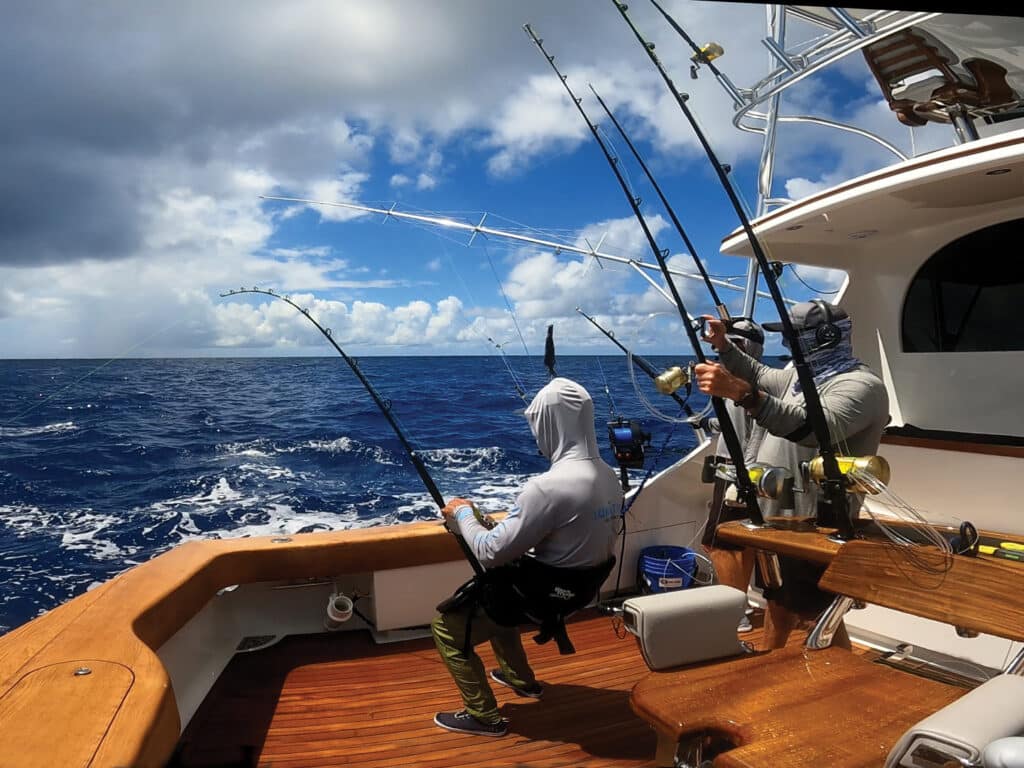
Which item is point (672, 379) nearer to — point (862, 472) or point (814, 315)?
point (814, 315)

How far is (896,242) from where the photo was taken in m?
3.77

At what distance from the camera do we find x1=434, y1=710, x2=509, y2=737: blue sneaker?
2.31 meters

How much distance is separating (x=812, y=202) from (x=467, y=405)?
14964 millimetres

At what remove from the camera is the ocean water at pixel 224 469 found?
6109 millimetres

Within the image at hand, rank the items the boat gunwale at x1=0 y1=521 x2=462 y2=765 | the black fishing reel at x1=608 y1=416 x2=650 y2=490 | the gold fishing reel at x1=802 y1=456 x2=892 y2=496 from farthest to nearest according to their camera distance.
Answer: the black fishing reel at x1=608 y1=416 x2=650 y2=490, the gold fishing reel at x1=802 y1=456 x2=892 y2=496, the boat gunwale at x1=0 y1=521 x2=462 y2=765

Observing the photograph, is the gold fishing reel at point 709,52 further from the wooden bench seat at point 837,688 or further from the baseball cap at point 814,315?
the wooden bench seat at point 837,688

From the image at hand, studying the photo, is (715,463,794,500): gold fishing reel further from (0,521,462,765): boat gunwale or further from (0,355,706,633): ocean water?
(0,521,462,765): boat gunwale

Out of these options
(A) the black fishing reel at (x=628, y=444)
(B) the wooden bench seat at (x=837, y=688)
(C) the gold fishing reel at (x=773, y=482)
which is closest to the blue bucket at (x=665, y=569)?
(A) the black fishing reel at (x=628, y=444)

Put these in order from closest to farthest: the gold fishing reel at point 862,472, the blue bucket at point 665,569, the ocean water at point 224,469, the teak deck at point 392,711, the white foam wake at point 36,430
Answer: the gold fishing reel at point 862,472
the teak deck at point 392,711
the blue bucket at point 665,569
the ocean water at point 224,469
the white foam wake at point 36,430

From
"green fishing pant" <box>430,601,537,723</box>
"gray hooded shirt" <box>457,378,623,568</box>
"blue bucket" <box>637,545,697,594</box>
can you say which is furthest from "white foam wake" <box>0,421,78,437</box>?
"gray hooded shirt" <box>457,378,623,568</box>

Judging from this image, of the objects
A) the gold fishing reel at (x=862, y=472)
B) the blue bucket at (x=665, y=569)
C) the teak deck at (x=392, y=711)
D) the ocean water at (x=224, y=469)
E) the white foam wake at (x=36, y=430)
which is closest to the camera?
the gold fishing reel at (x=862, y=472)

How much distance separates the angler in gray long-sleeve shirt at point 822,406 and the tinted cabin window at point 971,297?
1.55 meters

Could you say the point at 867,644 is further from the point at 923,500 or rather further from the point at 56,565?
the point at 56,565

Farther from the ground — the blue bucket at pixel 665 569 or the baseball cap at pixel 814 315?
the baseball cap at pixel 814 315
